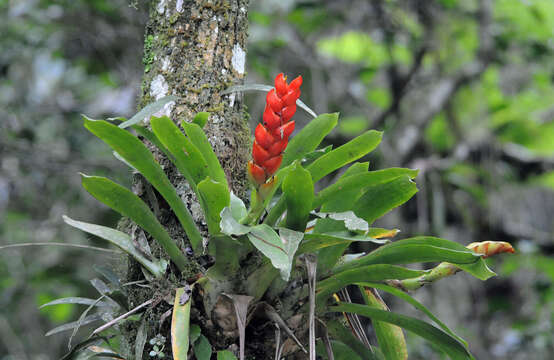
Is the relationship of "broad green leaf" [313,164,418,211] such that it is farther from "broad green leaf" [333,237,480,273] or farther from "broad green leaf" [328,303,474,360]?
"broad green leaf" [328,303,474,360]

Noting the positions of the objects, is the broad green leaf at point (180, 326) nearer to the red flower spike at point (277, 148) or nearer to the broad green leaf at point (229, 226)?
the broad green leaf at point (229, 226)

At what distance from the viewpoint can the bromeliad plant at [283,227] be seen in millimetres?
1040

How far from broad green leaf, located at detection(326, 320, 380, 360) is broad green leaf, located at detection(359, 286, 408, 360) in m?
0.04

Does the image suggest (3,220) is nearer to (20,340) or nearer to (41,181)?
(41,181)

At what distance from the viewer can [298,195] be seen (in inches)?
41.9

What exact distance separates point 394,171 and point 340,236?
0.71 ft

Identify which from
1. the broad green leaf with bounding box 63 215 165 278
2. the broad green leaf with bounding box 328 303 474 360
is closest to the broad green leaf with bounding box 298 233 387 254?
the broad green leaf with bounding box 328 303 474 360

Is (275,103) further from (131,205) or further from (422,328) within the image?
(422,328)

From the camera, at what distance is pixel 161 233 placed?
1.20 m

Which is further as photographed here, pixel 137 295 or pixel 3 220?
pixel 3 220

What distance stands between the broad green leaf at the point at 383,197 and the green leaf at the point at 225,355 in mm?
435

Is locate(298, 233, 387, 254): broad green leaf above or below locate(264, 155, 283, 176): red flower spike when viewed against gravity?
below

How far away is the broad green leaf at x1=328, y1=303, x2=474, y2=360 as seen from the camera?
3.94 ft

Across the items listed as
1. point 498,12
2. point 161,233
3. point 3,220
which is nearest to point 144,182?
point 161,233
